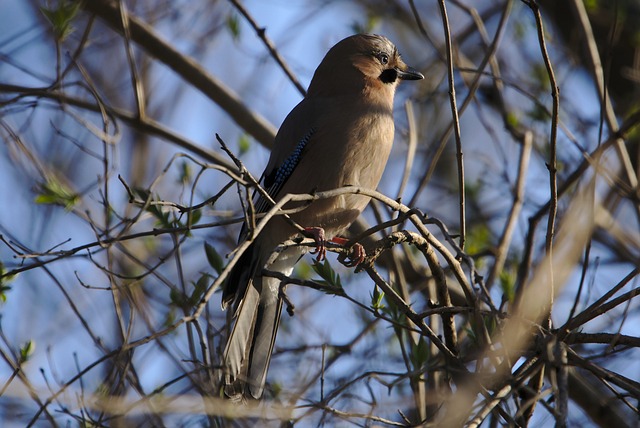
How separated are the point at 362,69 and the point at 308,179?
1038 mm

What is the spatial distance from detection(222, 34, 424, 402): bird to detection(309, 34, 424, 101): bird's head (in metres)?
0.01

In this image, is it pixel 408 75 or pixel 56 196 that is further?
pixel 408 75

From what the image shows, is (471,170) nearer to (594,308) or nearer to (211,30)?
(211,30)

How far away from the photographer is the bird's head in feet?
17.7

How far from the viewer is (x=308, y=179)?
4.96 m

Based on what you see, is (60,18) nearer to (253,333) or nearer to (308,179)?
(308,179)

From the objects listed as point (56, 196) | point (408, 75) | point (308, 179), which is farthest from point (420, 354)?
point (408, 75)

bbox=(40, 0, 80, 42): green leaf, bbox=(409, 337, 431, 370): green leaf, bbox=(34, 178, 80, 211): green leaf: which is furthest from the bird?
bbox=(40, 0, 80, 42): green leaf

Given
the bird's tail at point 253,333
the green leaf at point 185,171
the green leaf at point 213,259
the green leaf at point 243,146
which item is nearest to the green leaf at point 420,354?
the bird's tail at point 253,333

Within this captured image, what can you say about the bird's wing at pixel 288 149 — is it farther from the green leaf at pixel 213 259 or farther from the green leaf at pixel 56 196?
the green leaf at pixel 56 196

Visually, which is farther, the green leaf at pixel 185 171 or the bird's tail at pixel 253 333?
the green leaf at pixel 185 171

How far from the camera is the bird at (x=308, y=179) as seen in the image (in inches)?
190

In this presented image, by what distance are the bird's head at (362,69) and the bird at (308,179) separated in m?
0.01

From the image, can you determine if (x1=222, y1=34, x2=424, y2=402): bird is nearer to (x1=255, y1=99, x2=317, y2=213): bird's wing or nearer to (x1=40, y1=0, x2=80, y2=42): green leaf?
(x1=255, y1=99, x2=317, y2=213): bird's wing
